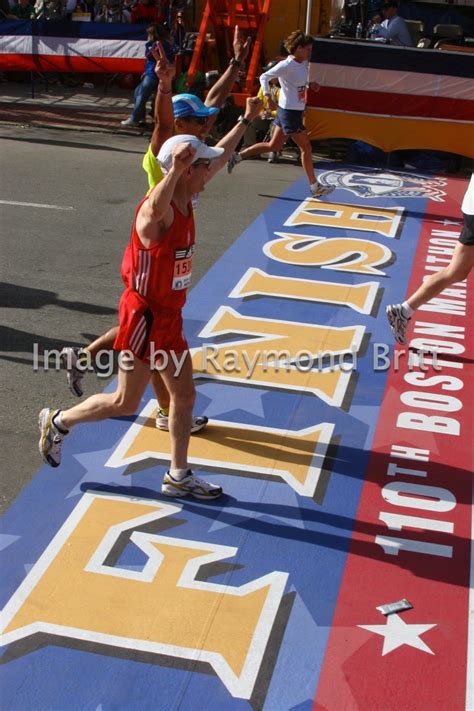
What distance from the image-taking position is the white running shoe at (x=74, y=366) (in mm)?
6070

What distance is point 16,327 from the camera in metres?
7.53

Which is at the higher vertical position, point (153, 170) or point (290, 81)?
point (153, 170)

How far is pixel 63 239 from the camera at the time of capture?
9.88 m

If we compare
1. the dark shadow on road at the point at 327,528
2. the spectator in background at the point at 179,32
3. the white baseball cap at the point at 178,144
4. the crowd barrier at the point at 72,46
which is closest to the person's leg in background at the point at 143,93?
the crowd barrier at the point at 72,46

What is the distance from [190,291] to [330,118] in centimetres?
677

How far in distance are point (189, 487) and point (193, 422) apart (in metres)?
0.86

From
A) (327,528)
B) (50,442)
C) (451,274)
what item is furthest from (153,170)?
(327,528)

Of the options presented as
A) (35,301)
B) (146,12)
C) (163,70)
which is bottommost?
(35,301)

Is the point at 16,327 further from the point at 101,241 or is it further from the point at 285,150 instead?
the point at 285,150

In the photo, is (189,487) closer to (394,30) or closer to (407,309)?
(407,309)

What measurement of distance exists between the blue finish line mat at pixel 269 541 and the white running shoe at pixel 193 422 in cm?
5

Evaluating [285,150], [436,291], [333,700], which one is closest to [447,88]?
[285,150]

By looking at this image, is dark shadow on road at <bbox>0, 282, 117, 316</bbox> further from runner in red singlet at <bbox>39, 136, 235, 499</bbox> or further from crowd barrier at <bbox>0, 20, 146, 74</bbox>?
crowd barrier at <bbox>0, 20, 146, 74</bbox>

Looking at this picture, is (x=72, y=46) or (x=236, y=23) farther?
(x=72, y=46)
